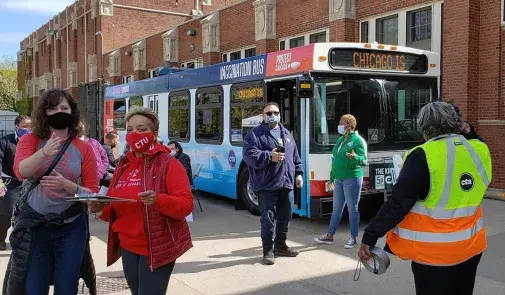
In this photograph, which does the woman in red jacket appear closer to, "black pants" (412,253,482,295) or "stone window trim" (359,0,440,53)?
"black pants" (412,253,482,295)

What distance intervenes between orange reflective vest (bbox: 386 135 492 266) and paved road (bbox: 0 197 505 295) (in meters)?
2.28

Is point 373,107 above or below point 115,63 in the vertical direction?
below

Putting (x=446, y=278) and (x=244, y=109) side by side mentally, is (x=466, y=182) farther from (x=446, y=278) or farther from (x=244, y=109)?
(x=244, y=109)

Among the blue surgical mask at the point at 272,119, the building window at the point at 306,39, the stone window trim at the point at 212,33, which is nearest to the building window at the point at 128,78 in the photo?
the stone window trim at the point at 212,33

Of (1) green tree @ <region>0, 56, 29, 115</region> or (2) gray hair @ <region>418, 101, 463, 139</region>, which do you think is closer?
(2) gray hair @ <region>418, 101, 463, 139</region>

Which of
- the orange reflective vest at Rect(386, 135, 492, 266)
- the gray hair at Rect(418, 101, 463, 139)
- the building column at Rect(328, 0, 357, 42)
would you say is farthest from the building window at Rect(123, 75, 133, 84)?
the orange reflective vest at Rect(386, 135, 492, 266)

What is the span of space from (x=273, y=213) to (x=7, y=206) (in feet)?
11.4

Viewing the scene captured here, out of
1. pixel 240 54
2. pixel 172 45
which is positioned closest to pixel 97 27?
pixel 172 45

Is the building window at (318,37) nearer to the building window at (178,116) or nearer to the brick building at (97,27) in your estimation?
Result: the building window at (178,116)

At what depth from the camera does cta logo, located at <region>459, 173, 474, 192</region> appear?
294 centimetres

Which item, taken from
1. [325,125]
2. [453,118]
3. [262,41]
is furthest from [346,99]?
[262,41]

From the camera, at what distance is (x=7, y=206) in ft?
22.1

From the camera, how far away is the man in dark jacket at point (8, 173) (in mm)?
6340

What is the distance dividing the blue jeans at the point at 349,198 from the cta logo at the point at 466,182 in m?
3.80
